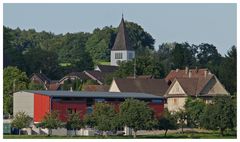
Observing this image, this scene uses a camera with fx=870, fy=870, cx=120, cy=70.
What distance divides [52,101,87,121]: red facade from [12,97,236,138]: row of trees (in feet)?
3.02

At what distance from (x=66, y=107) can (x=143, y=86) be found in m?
18.1

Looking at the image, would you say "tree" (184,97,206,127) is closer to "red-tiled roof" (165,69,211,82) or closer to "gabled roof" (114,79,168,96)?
"gabled roof" (114,79,168,96)

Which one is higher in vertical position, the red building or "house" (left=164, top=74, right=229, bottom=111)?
"house" (left=164, top=74, right=229, bottom=111)

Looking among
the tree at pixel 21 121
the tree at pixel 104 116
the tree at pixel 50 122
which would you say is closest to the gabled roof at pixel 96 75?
the tree at pixel 21 121

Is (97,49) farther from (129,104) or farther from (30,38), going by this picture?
(129,104)

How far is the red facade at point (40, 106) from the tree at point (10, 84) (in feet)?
26.4

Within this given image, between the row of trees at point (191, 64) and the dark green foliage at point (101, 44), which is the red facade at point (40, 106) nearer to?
the row of trees at point (191, 64)

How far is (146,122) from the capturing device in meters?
57.2

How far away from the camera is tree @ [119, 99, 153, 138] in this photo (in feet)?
187

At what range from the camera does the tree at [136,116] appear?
56.9 metres

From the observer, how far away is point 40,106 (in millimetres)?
61906

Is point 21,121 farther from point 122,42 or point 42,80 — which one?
point 122,42

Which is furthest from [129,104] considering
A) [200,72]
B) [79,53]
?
[79,53]

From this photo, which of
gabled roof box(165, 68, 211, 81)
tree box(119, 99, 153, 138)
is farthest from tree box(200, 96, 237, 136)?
gabled roof box(165, 68, 211, 81)
